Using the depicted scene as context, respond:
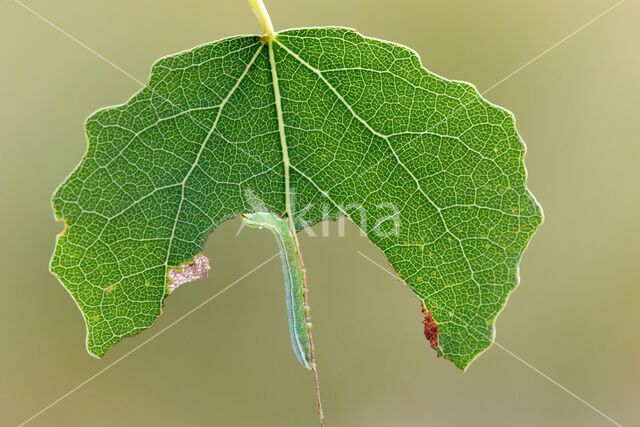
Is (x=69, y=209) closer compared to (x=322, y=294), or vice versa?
(x=69, y=209)

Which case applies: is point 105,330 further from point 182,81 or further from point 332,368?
point 332,368

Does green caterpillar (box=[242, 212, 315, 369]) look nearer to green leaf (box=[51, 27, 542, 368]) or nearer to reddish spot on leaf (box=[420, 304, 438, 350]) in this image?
green leaf (box=[51, 27, 542, 368])

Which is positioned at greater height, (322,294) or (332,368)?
(322,294)

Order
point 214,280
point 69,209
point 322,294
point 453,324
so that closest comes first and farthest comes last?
point 69,209
point 453,324
point 214,280
point 322,294

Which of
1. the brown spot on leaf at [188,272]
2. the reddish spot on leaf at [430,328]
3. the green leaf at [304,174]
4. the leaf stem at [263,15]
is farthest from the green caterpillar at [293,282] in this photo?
the leaf stem at [263,15]

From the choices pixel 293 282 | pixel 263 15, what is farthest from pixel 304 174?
pixel 263 15

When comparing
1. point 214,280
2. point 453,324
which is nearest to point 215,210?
point 453,324

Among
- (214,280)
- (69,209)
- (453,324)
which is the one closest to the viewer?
(69,209)
